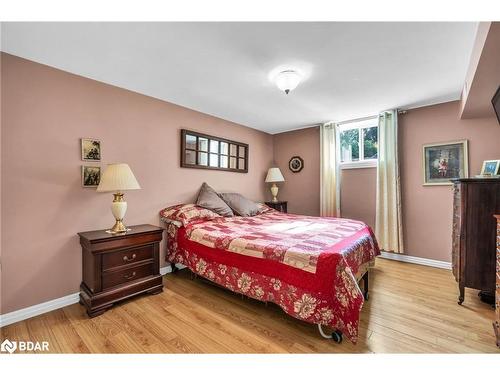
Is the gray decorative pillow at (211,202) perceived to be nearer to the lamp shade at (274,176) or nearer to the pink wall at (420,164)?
the lamp shade at (274,176)

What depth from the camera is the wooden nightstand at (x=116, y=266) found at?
1961 mm

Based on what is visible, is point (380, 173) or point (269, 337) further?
point (380, 173)

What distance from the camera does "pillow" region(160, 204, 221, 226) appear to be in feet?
8.84

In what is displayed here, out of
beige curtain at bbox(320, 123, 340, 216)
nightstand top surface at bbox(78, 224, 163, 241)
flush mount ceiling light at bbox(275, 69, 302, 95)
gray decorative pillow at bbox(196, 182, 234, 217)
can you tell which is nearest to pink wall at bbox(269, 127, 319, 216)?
beige curtain at bbox(320, 123, 340, 216)

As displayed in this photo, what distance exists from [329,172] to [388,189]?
0.97 meters

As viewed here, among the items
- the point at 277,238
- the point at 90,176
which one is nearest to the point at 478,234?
the point at 277,238

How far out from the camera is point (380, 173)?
3438 mm

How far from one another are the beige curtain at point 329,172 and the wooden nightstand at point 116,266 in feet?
A: 9.44

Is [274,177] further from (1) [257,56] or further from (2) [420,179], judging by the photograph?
(1) [257,56]
